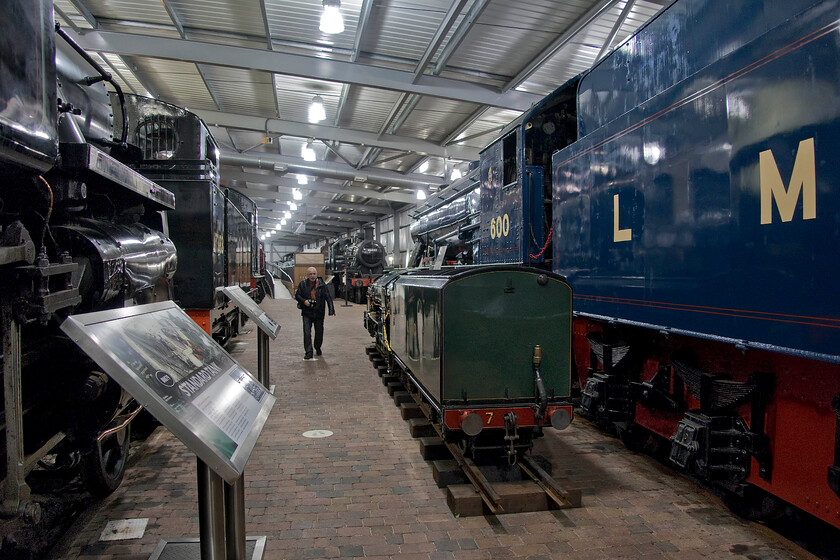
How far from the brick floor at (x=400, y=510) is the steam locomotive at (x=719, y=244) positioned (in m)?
0.38

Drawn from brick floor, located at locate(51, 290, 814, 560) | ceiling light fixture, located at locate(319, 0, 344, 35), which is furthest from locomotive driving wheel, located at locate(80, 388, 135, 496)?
ceiling light fixture, located at locate(319, 0, 344, 35)

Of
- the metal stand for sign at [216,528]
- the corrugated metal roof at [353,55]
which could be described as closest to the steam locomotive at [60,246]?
the metal stand for sign at [216,528]

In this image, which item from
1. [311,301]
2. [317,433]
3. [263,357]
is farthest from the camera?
[311,301]

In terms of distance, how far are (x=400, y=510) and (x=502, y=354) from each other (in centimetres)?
136

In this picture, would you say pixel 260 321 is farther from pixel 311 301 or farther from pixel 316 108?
pixel 316 108

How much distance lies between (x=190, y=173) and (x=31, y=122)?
4521 millimetres

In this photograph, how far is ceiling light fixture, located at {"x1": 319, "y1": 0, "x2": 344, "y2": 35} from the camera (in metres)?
6.15

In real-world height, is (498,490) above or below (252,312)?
below

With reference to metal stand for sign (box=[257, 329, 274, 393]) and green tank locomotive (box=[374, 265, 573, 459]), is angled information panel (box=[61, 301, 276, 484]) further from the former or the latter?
metal stand for sign (box=[257, 329, 274, 393])

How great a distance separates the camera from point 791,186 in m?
2.63

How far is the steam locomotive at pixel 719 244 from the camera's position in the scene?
2.55 metres

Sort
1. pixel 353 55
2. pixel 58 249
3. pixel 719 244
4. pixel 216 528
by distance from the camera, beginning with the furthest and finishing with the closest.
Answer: pixel 353 55 → pixel 719 244 → pixel 58 249 → pixel 216 528

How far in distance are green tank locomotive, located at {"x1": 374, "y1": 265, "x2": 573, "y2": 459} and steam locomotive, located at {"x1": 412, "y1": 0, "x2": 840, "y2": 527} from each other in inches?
27.1

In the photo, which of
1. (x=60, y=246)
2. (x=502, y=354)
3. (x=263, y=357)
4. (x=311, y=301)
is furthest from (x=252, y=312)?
(x=311, y=301)
